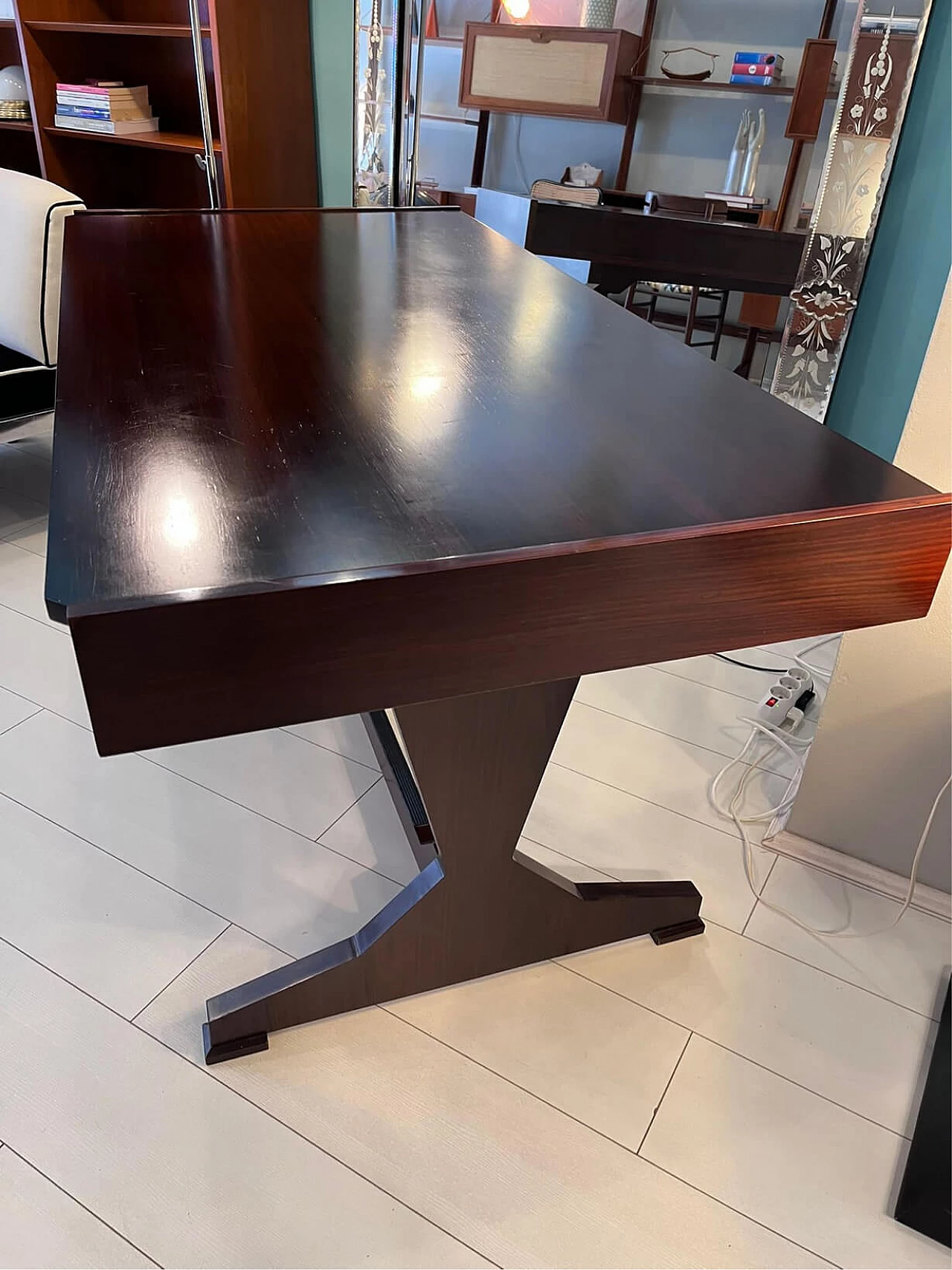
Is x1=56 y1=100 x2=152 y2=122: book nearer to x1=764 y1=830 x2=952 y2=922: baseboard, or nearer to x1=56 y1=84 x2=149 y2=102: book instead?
x1=56 y1=84 x2=149 y2=102: book

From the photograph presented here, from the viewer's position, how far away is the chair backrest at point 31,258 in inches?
79.0

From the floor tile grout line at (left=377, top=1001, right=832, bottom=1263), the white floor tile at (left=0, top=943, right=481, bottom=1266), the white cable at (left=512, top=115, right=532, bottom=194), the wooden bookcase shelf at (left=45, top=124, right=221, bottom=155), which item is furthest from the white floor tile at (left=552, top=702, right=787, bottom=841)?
the white cable at (left=512, top=115, right=532, bottom=194)

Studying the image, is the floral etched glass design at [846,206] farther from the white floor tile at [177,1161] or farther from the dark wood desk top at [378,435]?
the white floor tile at [177,1161]

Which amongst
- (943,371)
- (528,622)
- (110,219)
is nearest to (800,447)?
(528,622)

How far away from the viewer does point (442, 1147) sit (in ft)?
3.43

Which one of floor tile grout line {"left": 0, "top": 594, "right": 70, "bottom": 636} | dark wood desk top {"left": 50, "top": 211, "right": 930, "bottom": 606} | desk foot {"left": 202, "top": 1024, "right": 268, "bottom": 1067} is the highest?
Result: dark wood desk top {"left": 50, "top": 211, "right": 930, "bottom": 606}

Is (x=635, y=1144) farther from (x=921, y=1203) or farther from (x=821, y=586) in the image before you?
(x=821, y=586)

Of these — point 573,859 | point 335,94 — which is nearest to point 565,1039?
point 573,859

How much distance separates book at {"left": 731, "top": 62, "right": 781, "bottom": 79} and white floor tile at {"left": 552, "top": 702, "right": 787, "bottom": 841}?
3.44 m

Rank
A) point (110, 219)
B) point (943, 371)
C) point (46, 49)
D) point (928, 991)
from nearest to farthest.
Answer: point (943, 371) → point (928, 991) → point (110, 219) → point (46, 49)

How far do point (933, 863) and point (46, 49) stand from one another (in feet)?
11.0

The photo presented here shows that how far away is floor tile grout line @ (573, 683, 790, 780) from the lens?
1.68 meters

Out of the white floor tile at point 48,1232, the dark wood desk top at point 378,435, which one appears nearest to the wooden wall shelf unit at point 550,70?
the dark wood desk top at point 378,435

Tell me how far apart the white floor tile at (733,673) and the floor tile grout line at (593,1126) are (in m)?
0.87
